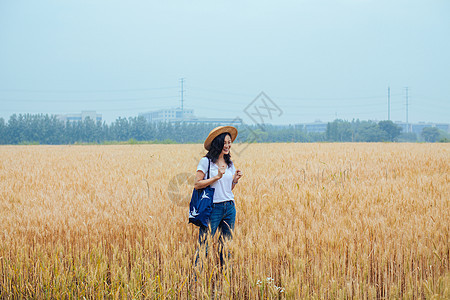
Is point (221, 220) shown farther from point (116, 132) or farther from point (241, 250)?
point (116, 132)

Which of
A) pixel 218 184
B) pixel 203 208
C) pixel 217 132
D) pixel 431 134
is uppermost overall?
pixel 431 134

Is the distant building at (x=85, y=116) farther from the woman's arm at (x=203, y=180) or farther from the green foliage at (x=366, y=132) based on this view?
the woman's arm at (x=203, y=180)

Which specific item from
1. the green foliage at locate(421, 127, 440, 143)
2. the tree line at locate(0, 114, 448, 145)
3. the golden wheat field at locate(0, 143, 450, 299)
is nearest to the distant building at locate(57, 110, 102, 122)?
the tree line at locate(0, 114, 448, 145)

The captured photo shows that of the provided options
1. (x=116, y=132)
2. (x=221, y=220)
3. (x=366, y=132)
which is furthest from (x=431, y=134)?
(x=221, y=220)

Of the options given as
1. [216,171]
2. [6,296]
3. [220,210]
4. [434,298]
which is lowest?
[6,296]

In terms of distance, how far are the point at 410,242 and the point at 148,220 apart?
2.88 meters

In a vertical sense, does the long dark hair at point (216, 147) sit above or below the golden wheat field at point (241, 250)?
above

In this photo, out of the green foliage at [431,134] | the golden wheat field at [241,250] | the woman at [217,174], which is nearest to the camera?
the golden wheat field at [241,250]

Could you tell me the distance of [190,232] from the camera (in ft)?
12.2

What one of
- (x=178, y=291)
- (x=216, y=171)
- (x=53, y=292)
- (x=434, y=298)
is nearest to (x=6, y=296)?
(x=53, y=292)

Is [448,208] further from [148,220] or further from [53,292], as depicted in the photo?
[53,292]

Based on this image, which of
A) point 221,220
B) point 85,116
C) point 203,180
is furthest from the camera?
point 85,116

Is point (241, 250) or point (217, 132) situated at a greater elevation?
point (217, 132)

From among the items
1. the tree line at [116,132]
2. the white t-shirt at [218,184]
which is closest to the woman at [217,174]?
the white t-shirt at [218,184]
